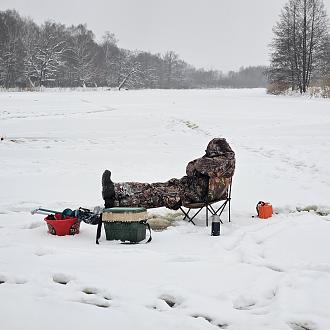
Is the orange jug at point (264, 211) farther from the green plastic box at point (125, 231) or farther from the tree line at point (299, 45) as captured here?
the tree line at point (299, 45)

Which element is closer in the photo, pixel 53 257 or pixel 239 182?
pixel 53 257

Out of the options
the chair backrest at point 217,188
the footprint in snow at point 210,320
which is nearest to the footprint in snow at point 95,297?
the footprint in snow at point 210,320

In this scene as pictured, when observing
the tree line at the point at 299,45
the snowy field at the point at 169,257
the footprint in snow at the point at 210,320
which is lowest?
the footprint in snow at the point at 210,320

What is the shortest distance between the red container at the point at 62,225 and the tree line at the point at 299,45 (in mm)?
30697

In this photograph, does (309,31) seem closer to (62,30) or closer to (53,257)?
(53,257)

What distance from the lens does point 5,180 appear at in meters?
8.30

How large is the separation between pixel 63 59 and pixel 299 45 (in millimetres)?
41377

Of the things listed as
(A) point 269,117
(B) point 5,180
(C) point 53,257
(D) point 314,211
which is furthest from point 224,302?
(A) point 269,117

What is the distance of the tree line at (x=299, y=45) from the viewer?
112 feet

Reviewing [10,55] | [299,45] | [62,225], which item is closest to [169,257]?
[62,225]

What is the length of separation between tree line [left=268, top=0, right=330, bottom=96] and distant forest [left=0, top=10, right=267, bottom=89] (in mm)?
16772

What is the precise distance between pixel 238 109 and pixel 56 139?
37.3 feet

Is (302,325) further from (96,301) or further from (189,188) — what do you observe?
(189,188)

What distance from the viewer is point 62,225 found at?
5.11 m
